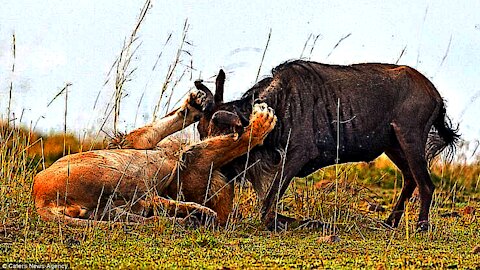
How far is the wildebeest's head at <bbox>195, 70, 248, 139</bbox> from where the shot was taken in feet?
18.6

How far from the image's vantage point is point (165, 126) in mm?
6305

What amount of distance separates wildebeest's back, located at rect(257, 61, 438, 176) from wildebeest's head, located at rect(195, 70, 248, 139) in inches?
10.6

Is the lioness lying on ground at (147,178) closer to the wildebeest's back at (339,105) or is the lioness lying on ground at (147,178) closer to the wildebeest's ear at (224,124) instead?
the wildebeest's ear at (224,124)

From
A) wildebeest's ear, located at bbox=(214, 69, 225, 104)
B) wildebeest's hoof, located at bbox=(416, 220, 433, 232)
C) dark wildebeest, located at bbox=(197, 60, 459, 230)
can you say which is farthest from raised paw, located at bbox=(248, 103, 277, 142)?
wildebeest's hoof, located at bbox=(416, 220, 433, 232)

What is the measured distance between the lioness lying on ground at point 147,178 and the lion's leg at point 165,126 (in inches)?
0.4

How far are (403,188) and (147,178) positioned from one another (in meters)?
2.06

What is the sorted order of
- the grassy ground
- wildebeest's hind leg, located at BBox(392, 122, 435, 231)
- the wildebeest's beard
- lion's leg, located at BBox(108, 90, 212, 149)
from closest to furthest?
the grassy ground → the wildebeest's beard → wildebeest's hind leg, located at BBox(392, 122, 435, 231) → lion's leg, located at BBox(108, 90, 212, 149)

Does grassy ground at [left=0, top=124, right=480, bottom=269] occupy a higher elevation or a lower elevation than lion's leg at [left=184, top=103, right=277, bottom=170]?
lower

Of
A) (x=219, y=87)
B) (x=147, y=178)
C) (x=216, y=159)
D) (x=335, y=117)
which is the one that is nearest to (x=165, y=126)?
(x=219, y=87)

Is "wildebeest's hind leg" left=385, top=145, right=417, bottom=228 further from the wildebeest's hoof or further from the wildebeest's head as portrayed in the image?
the wildebeest's head

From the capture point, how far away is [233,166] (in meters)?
5.89

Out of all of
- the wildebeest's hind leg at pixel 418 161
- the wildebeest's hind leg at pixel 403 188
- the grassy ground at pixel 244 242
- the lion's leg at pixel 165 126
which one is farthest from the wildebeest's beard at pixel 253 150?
the wildebeest's hind leg at pixel 403 188

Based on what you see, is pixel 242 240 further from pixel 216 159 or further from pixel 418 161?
pixel 418 161

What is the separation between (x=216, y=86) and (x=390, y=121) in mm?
1251
